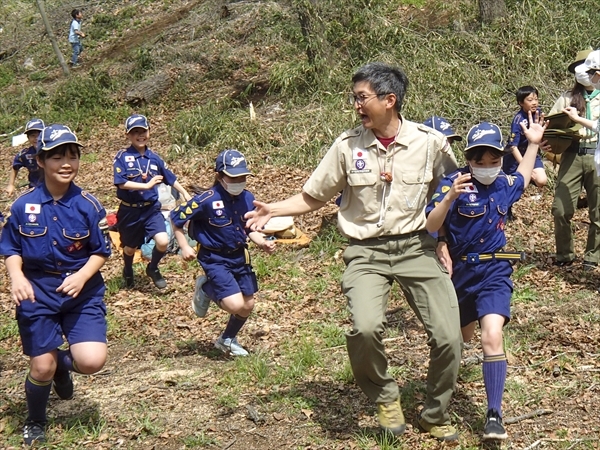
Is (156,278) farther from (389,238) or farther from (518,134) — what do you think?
(389,238)

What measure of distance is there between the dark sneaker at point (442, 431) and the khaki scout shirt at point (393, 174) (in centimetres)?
118

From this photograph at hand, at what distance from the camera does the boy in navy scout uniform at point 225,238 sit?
6043mm

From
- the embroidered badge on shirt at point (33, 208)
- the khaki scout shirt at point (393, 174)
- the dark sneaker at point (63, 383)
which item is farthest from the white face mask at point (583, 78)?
the dark sneaker at point (63, 383)

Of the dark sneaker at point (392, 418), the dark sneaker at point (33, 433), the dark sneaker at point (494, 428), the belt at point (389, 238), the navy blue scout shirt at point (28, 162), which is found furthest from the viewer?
the navy blue scout shirt at point (28, 162)

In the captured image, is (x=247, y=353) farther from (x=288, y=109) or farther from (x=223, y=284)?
(x=288, y=109)

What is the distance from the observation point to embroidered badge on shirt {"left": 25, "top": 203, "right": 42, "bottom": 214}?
4.55 meters

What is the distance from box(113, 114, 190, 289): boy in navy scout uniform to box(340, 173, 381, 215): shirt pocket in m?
3.89

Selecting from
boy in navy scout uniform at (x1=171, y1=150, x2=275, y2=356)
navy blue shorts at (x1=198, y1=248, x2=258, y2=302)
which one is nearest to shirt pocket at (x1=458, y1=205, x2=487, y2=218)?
boy in navy scout uniform at (x1=171, y1=150, x2=275, y2=356)

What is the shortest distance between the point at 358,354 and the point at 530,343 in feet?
7.30

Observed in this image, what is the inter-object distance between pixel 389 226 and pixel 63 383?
2.50 m

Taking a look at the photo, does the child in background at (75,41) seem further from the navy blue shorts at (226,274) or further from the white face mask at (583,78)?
Result: the white face mask at (583,78)

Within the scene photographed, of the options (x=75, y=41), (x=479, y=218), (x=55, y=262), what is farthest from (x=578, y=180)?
(x=75, y=41)

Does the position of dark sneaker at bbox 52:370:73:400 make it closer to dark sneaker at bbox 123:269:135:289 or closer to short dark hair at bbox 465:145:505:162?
short dark hair at bbox 465:145:505:162

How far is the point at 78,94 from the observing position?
57.3 ft
